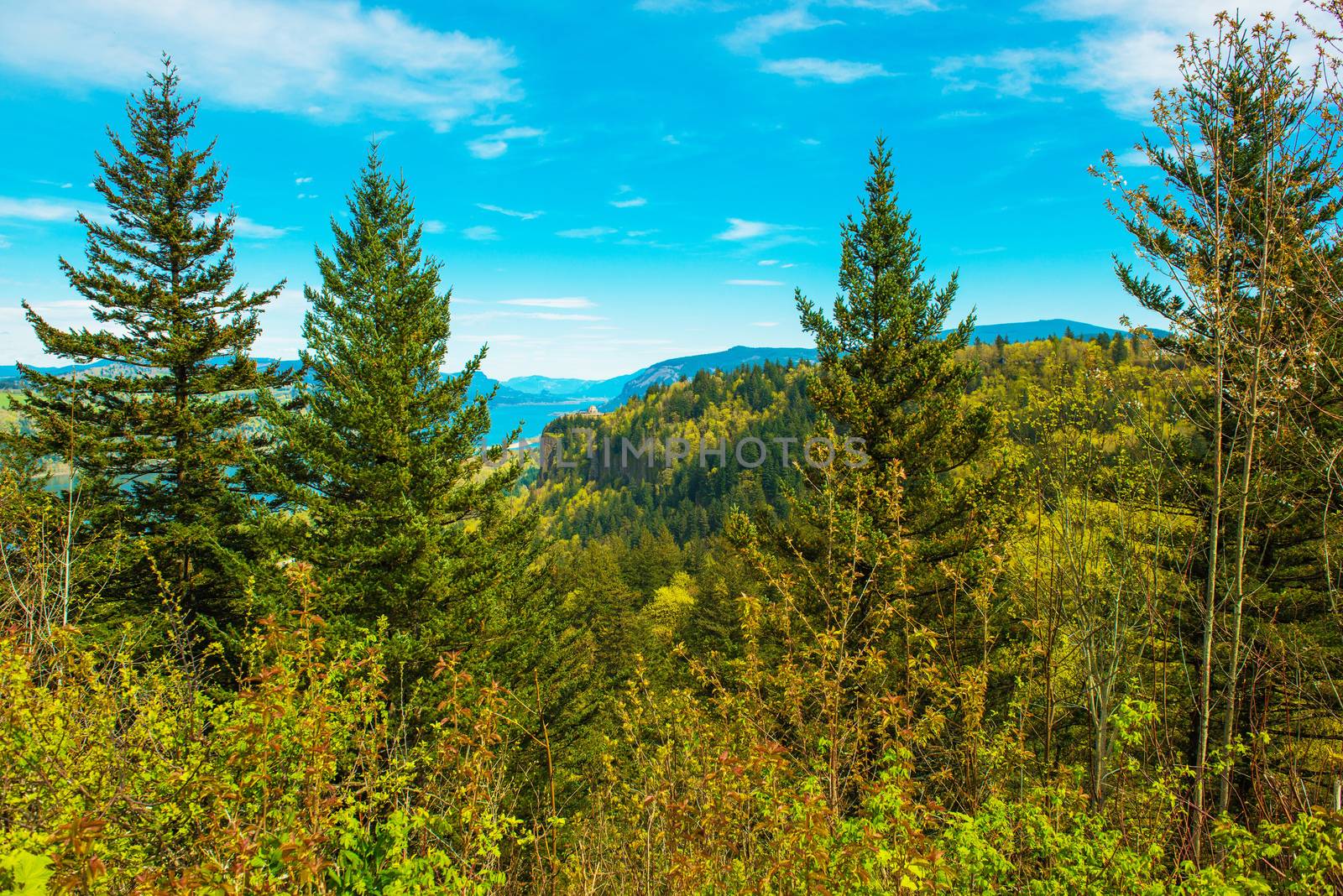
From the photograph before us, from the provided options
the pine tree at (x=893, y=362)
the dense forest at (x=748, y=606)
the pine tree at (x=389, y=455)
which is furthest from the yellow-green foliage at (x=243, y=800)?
the pine tree at (x=893, y=362)

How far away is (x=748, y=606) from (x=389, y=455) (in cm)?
733

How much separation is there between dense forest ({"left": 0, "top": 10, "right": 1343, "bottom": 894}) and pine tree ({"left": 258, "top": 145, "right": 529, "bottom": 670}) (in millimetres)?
80

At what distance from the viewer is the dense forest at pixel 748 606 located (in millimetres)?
3049

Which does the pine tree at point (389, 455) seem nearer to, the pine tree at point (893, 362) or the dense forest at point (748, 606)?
the dense forest at point (748, 606)

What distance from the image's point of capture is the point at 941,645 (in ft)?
30.6

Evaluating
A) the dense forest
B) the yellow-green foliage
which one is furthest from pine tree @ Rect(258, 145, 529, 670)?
the yellow-green foliage

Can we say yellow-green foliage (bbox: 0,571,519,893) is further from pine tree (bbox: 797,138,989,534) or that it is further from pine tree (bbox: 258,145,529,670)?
pine tree (bbox: 797,138,989,534)

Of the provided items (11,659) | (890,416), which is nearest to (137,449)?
(11,659)

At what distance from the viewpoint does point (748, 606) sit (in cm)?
459

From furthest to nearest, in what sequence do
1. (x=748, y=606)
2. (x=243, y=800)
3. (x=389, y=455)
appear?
(x=389, y=455) < (x=748, y=606) < (x=243, y=800)

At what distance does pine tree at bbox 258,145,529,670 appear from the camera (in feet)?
31.2

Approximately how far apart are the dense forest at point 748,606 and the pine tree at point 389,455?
80mm

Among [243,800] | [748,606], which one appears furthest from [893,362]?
[243,800]

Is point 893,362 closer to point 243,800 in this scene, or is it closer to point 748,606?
point 748,606
